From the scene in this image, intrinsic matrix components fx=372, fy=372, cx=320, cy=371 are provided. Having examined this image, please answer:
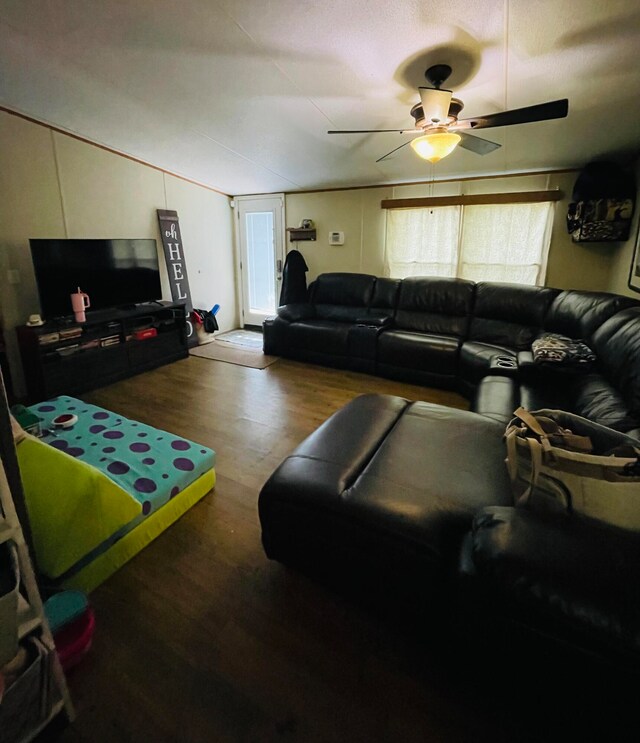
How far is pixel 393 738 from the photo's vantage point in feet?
3.57

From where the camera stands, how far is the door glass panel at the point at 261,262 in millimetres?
5680

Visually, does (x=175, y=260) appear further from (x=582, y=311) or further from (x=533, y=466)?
(x=533, y=466)

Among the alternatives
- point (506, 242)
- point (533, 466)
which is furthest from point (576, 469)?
point (506, 242)

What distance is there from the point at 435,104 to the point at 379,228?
9.13ft

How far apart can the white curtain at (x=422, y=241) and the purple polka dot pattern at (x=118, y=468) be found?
12.9 ft

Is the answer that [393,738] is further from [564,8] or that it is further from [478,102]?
[478,102]

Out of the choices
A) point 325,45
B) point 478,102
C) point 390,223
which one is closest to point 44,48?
point 325,45

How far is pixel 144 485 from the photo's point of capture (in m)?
1.86

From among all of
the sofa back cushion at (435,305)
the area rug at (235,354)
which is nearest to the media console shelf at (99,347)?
the area rug at (235,354)

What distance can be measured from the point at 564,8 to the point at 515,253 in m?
2.71

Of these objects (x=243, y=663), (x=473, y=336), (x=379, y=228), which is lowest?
(x=243, y=663)

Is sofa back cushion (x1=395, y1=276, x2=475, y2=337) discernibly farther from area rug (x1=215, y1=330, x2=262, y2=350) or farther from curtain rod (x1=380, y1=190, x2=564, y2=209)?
area rug (x1=215, y1=330, x2=262, y2=350)

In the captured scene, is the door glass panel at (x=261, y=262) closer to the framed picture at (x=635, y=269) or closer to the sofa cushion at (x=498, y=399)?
the sofa cushion at (x=498, y=399)

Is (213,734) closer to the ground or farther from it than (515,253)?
closer to the ground
